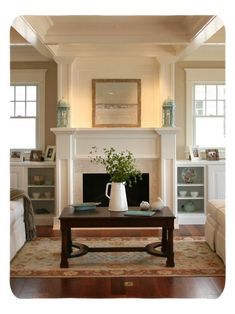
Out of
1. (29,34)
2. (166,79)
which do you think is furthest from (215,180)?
(29,34)

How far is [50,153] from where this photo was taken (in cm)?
695

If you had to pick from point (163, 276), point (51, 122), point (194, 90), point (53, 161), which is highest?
point (194, 90)

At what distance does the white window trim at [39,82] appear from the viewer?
7.07 metres

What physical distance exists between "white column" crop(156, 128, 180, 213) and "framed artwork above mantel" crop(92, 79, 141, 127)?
0.54 meters

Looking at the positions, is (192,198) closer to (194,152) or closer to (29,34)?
(194,152)

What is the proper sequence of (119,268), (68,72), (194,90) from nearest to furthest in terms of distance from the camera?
1. (119,268)
2. (68,72)
3. (194,90)

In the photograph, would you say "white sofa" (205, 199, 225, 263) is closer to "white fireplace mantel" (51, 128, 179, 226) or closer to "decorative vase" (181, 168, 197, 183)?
"white fireplace mantel" (51, 128, 179, 226)

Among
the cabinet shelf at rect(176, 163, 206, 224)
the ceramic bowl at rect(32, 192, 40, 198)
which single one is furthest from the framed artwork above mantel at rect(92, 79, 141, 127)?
the ceramic bowl at rect(32, 192, 40, 198)

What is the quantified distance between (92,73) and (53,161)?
1523 millimetres

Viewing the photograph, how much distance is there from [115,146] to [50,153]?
110cm
